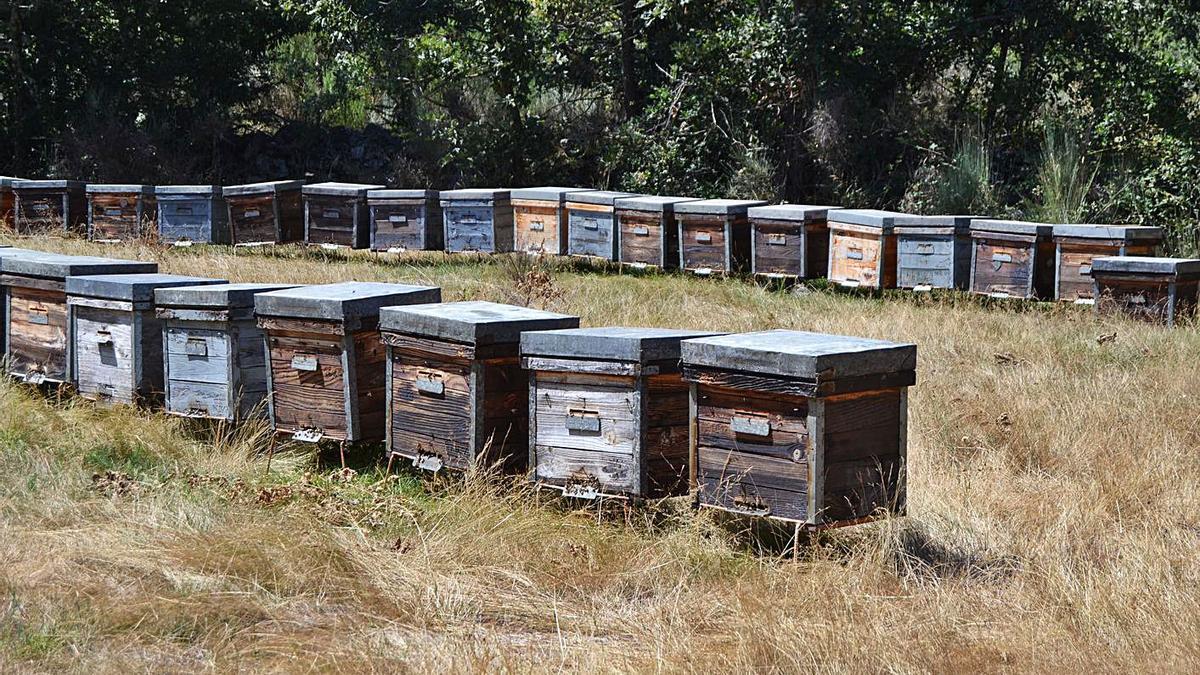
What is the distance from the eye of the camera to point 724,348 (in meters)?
5.23

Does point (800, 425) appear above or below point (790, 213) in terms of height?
below

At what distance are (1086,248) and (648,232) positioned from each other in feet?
13.7

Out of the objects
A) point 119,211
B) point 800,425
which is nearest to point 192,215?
point 119,211

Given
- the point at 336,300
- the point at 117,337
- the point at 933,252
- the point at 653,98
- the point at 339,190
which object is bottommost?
the point at 117,337

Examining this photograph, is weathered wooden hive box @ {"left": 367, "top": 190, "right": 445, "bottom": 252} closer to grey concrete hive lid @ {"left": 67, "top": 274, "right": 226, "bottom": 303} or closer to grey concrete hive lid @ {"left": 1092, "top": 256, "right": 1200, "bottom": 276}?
grey concrete hive lid @ {"left": 67, "top": 274, "right": 226, "bottom": 303}

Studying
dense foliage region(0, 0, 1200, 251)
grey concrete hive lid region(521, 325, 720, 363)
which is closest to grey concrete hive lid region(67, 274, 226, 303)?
grey concrete hive lid region(521, 325, 720, 363)

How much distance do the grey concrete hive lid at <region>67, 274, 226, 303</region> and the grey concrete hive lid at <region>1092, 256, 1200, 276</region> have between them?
7026 millimetres

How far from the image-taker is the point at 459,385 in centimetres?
606

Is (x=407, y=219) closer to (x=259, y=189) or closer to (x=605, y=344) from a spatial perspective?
(x=259, y=189)

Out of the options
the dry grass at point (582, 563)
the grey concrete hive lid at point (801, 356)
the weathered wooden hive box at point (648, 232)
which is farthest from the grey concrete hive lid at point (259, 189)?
the grey concrete hive lid at point (801, 356)

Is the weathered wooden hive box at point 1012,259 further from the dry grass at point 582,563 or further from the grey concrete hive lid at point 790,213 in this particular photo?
the dry grass at point 582,563

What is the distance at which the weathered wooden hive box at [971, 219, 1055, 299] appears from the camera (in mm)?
11414

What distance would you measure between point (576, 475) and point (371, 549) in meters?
1.00

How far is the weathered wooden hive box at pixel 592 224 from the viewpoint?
13281 millimetres
